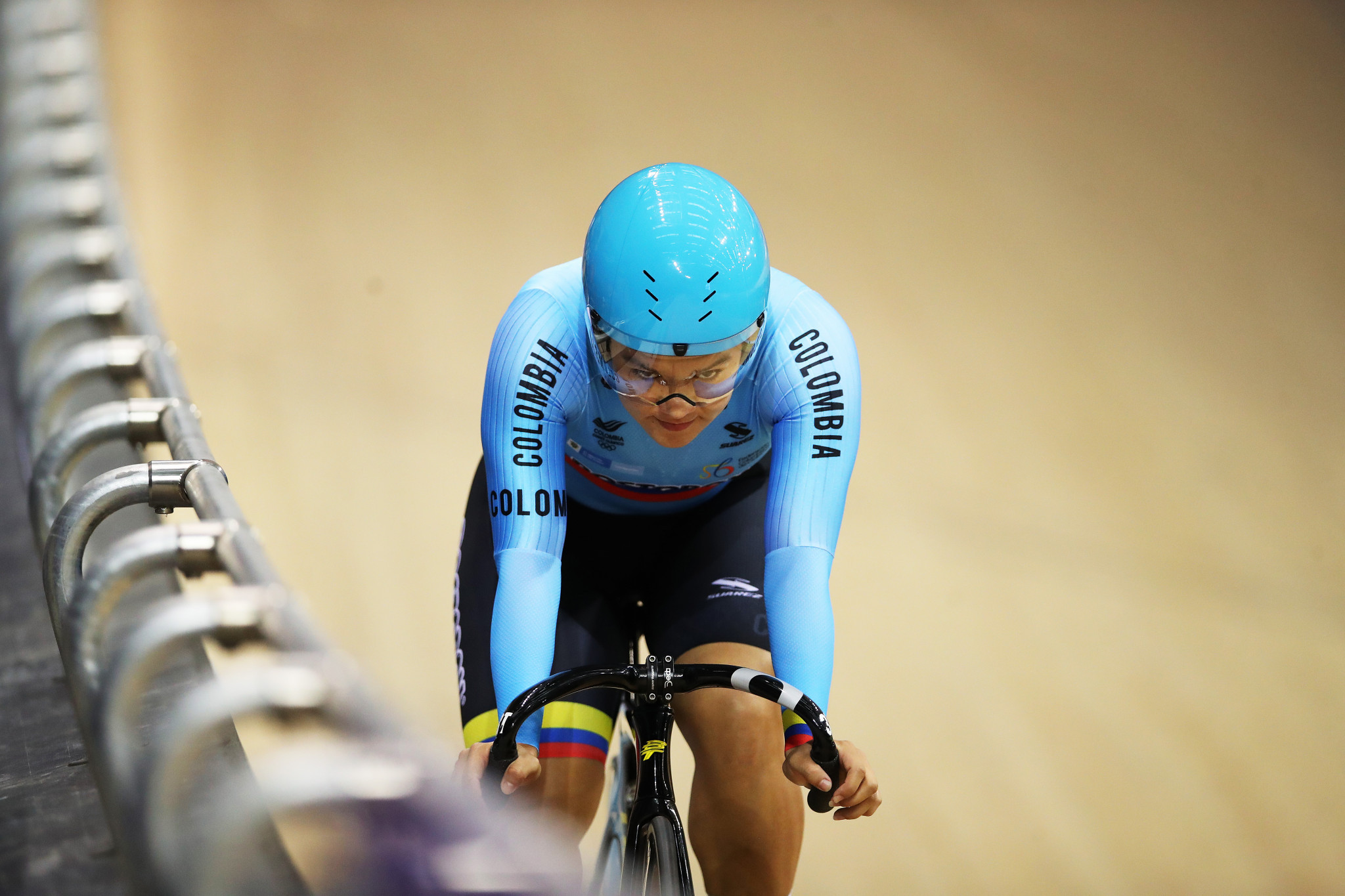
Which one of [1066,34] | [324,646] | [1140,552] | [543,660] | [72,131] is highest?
[1066,34]

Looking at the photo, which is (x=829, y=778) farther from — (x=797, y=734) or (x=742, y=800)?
(x=742, y=800)

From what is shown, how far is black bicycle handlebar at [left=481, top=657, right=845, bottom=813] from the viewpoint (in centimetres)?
178

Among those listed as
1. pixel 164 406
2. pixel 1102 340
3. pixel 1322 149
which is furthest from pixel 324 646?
pixel 1322 149

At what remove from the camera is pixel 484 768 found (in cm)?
192

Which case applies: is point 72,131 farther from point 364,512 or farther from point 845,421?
point 364,512

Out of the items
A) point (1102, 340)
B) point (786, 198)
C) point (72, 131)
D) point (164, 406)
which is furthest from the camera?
point (786, 198)

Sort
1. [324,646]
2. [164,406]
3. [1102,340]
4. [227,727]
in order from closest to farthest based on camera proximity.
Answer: [324,646], [227,727], [164,406], [1102,340]

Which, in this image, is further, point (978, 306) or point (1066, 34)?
point (1066, 34)

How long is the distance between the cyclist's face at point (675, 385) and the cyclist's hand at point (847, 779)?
554 mm

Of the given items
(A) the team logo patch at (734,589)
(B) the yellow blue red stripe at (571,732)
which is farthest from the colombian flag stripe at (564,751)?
(A) the team logo patch at (734,589)

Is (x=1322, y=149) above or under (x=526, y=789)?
above

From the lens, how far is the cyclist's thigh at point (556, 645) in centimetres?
226

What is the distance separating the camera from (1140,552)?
186 inches

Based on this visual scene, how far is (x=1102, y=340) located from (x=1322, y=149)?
5.15 feet
